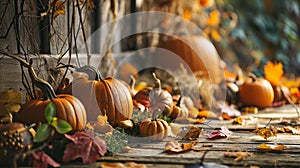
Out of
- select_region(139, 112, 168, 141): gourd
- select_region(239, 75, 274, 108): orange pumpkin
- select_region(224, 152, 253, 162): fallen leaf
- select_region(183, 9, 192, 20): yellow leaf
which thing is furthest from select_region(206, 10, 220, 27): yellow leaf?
select_region(224, 152, 253, 162): fallen leaf

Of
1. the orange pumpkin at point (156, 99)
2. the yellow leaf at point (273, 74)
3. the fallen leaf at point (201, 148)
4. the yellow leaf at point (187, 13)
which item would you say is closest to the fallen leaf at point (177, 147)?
the fallen leaf at point (201, 148)

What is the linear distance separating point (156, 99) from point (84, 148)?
0.74m

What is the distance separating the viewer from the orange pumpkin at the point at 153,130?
6.35ft

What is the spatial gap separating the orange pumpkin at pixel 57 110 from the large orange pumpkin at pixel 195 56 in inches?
77.9

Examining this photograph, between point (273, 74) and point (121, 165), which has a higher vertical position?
point (273, 74)

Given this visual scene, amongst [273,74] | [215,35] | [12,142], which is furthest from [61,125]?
[215,35]

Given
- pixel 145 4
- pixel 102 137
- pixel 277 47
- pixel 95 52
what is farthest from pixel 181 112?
pixel 277 47

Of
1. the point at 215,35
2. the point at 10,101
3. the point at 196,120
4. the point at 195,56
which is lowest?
the point at 196,120

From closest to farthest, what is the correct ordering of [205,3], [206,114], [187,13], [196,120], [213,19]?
[196,120]
[206,114]
[187,13]
[205,3]
[213,19]

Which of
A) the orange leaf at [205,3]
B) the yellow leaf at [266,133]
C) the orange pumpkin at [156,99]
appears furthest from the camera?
the orange leaf at [205,3]

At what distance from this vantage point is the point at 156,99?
2285mm

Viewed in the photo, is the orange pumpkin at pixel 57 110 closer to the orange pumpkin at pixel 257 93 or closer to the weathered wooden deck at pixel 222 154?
the weathered wooden deck at pixel 222 154

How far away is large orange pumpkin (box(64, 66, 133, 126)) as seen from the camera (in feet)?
6.46

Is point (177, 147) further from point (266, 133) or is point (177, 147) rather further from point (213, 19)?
point (213, 19)
